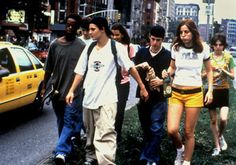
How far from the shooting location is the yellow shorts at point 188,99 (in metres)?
5.87

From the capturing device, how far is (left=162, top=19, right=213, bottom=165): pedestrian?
5.86 m

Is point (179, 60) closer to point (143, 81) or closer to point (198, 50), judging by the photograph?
point (198, 50)

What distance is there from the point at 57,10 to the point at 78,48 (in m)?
85.7

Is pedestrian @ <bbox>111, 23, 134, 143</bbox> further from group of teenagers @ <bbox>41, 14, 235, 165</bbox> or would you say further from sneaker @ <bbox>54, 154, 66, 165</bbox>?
sneaker @ <bbox>54, 154, 66, 165</bbox>

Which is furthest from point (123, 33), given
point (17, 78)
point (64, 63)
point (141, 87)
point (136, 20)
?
point (136, 20)

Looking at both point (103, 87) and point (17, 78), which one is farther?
point (17, 78)

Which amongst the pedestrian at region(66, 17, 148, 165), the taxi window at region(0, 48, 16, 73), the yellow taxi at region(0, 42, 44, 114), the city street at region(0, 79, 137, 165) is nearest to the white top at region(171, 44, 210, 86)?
the pedestrian at region(66, 17, 148, 165)

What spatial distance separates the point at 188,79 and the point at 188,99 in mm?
216

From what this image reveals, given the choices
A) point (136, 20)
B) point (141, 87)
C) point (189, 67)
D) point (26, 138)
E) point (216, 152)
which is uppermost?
point (136, 20)

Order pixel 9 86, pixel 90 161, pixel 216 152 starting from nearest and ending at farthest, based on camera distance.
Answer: pixel 90 161 → pixel 216 152 → pixel 9 86

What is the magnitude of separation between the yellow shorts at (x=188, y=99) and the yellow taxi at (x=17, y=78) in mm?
3718

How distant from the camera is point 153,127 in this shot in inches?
253

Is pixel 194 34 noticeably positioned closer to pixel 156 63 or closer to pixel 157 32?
pixel 157 32

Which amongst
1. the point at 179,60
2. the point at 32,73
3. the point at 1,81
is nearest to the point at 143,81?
the point at 179,60
